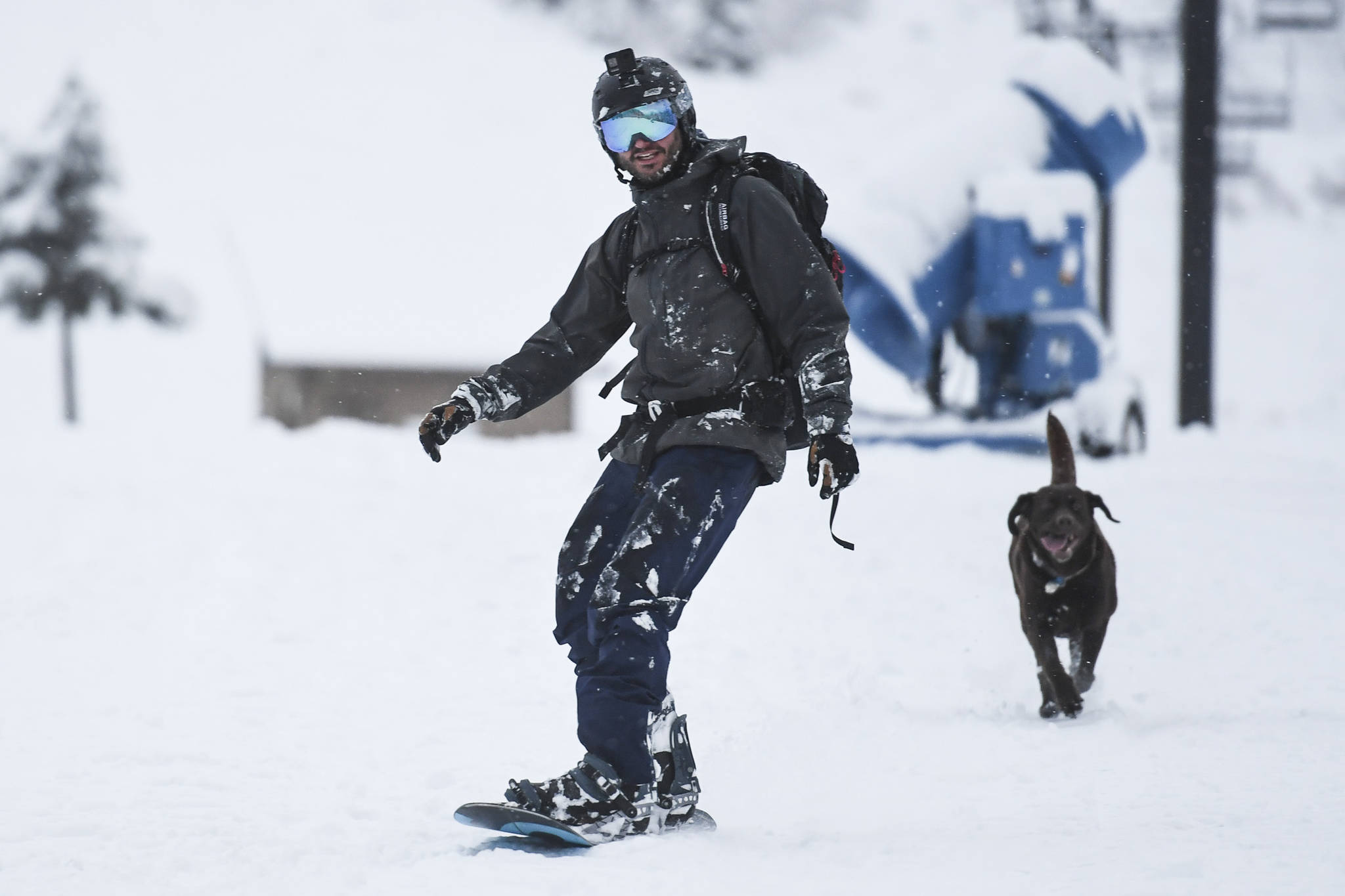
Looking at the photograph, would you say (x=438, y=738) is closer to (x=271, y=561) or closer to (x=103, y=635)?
(x=103, y=635)

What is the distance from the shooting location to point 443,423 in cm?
345

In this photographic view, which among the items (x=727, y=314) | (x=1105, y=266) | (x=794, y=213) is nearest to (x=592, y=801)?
(x=727, y=314)

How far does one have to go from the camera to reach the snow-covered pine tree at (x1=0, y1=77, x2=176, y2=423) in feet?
106

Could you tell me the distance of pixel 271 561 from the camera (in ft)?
26.3

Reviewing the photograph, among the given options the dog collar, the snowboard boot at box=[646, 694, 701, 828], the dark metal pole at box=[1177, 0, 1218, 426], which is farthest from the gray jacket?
the dark metal pole at box=[1177, 0, 1218, 426]

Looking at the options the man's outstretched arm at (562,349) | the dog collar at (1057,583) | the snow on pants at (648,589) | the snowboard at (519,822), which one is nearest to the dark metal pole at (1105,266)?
the dog collar at (1057,583)

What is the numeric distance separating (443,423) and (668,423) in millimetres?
Result: 542

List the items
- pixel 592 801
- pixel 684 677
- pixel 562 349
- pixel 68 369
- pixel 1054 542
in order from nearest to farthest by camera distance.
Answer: pixel 592 801, pixel 562 349, pixel 1054 542, pixel 684 677, pixel 68 369

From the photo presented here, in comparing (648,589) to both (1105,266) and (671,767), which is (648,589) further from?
(1105,266)

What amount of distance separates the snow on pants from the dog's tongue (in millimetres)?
1531

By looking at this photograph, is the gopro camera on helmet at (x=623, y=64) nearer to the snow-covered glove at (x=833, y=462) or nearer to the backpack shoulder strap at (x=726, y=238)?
the backpack shoulder strap at (x=726, y=238)

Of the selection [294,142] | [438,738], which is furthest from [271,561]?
[294,142]

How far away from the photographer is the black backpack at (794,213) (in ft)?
10.7

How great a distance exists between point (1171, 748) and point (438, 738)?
82.9 inches
